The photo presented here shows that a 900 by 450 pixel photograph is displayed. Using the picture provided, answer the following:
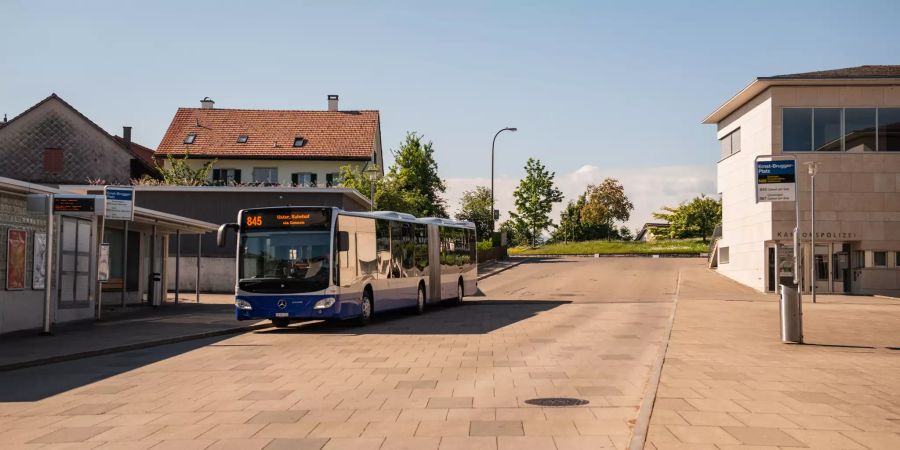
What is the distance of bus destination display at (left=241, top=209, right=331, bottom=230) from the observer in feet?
69.9

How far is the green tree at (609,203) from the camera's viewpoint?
118m

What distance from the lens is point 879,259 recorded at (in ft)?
134

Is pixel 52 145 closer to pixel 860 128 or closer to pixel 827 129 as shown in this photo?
pixel 827 129

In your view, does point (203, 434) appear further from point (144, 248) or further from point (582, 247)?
point (582, 247)

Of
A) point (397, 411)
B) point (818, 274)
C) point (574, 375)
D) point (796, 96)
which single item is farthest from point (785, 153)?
point (397, 411)

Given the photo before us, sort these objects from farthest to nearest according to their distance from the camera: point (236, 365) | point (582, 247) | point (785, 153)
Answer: point (582, 247), point (785, 153), point (236, 365)

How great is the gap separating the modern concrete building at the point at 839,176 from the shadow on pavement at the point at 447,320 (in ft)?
48.5

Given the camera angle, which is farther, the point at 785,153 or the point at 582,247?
the point at 582,247

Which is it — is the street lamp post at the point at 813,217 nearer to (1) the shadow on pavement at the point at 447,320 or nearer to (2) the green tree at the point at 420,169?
(1) the shadow on pavement at the point at 447,320

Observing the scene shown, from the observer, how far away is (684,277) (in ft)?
159

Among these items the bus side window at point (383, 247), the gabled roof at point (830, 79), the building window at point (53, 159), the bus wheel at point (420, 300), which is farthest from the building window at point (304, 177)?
the bus side window at point (383, 247)

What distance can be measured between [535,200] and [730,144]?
61660mm

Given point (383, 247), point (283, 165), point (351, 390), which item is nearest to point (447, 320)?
point (383, 247)

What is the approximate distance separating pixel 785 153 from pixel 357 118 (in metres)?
38.5
